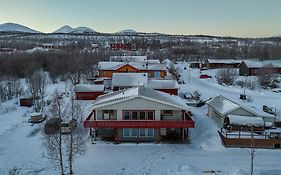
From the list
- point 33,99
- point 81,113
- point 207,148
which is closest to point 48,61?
point 33,99

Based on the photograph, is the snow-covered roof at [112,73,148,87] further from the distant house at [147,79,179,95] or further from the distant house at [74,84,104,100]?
the distant house at [74,84,104,100]

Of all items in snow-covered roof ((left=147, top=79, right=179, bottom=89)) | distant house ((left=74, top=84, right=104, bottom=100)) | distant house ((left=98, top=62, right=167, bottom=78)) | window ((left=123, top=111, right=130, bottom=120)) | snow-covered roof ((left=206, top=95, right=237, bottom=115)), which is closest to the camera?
window ((left=123, top=111, right=130, bottom=120))

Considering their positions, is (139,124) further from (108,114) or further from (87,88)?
(87,88)

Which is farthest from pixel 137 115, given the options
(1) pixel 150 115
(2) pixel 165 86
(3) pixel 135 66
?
(3) pixel 135 66

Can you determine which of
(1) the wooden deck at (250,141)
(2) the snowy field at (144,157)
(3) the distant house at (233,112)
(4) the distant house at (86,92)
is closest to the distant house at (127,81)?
(4) the distant house at (86,92)

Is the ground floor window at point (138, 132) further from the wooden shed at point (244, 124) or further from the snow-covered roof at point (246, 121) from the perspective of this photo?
the snow-covered roof at point (246, 121)

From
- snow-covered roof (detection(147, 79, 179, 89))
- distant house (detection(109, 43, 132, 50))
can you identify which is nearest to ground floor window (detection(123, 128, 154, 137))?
snow-covered roof (detection(147, 79, 179, 89))
